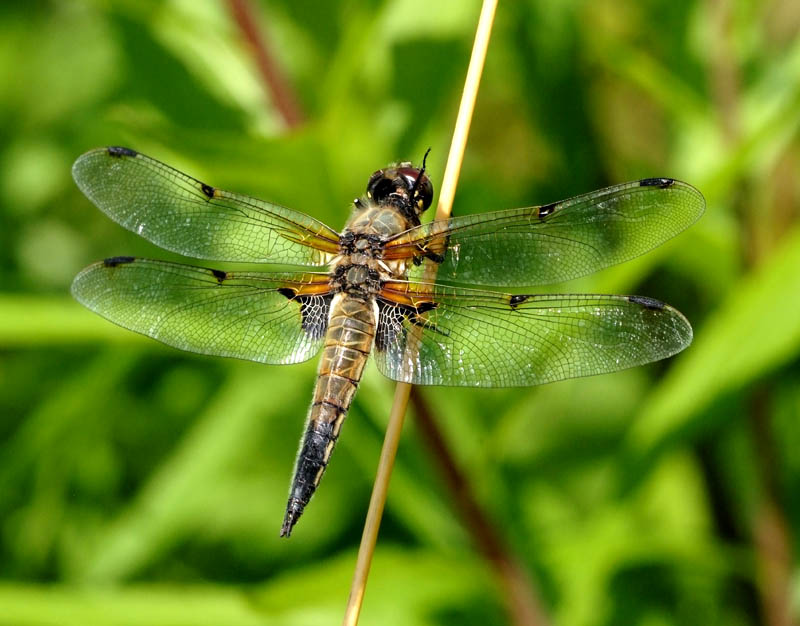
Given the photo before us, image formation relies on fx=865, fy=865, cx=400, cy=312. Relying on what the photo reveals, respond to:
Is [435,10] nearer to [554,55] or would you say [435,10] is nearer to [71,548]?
[554,55]

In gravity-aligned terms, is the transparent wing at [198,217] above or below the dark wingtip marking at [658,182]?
above

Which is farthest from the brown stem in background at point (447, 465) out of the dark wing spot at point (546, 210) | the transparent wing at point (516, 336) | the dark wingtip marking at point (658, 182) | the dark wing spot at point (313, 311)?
the dark wingtip marking at point (658, 182)

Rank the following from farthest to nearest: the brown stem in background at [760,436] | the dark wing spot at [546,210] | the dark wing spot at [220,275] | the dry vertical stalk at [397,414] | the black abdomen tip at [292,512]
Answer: the brown stem in background at [760,436]
the dark wing spot at [220,275]
the dark wing spot at [546,210]
the black abdomen tip at [292,512]
the dry vertical stalk at [397,414]

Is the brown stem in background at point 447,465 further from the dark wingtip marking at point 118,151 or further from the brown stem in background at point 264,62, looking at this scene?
the dark wingtip marking at point 118,151

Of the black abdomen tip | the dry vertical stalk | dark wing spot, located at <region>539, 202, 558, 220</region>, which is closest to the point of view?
the dry vertical stalk

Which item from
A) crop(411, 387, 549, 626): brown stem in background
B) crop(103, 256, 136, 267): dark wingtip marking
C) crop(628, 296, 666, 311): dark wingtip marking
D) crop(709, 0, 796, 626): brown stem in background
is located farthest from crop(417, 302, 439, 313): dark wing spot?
crop(709, 0, 796, 626): brown stem in background

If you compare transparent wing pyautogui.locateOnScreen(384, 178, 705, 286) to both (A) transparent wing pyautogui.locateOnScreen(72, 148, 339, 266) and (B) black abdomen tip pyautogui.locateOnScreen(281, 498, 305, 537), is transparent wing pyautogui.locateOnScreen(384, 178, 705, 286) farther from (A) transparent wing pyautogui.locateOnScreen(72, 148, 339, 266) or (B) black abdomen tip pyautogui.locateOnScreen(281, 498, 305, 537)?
(B) black abdomen tip pyautogui.locateOnScreen(281, 498, 305, 537)

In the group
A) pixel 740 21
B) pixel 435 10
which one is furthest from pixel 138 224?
pixel 740 21
